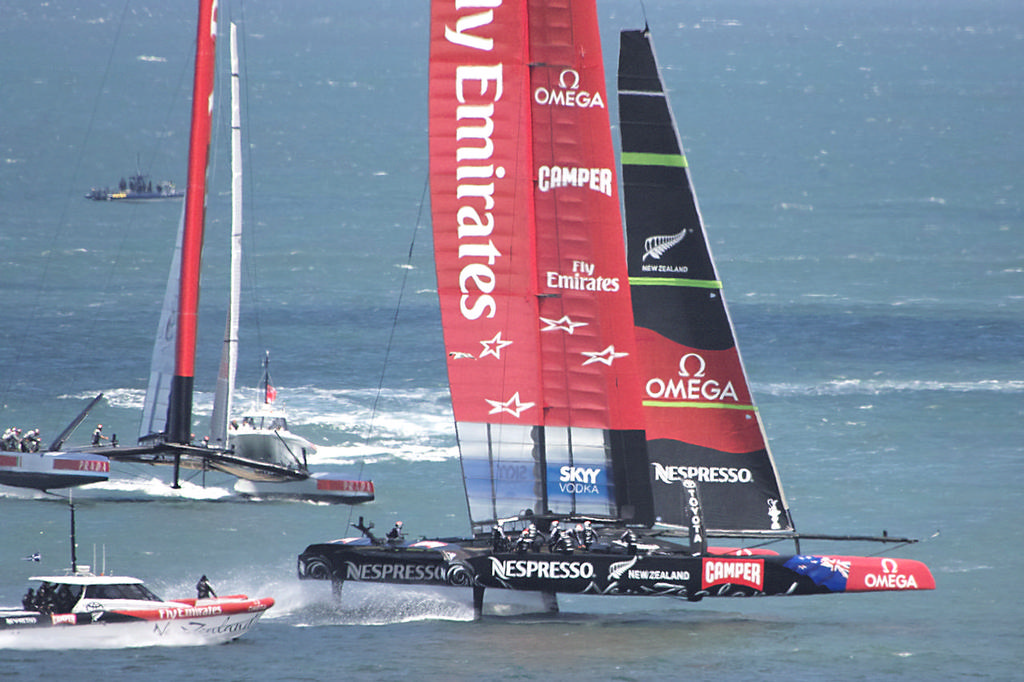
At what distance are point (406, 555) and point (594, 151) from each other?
9.88 meters

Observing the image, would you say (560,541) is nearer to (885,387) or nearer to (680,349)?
(680,349)

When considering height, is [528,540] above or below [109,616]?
above

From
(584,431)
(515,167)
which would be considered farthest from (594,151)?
(584,431)

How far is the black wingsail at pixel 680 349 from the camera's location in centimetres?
4653

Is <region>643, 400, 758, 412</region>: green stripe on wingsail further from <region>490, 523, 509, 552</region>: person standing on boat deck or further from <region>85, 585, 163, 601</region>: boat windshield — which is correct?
<region>85, 585, 163, 601</region>: boat windshield

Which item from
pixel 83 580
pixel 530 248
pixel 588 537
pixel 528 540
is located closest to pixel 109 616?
pixel 83 580

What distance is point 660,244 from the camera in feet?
153

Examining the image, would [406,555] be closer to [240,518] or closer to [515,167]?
[515,167]

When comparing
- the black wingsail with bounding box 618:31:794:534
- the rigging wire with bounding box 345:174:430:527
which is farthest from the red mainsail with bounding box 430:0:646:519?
the rigging wire with bounding box 345:174:430:527

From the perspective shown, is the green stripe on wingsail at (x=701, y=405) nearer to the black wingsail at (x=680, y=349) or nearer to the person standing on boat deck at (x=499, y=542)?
the black wingsail at (x=680, y=349)

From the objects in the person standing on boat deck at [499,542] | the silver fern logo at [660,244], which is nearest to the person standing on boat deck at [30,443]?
the person standing on boat deck at [499,542]

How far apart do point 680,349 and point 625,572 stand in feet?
19.8

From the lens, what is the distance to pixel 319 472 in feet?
217

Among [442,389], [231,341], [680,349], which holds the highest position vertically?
[442,389]
